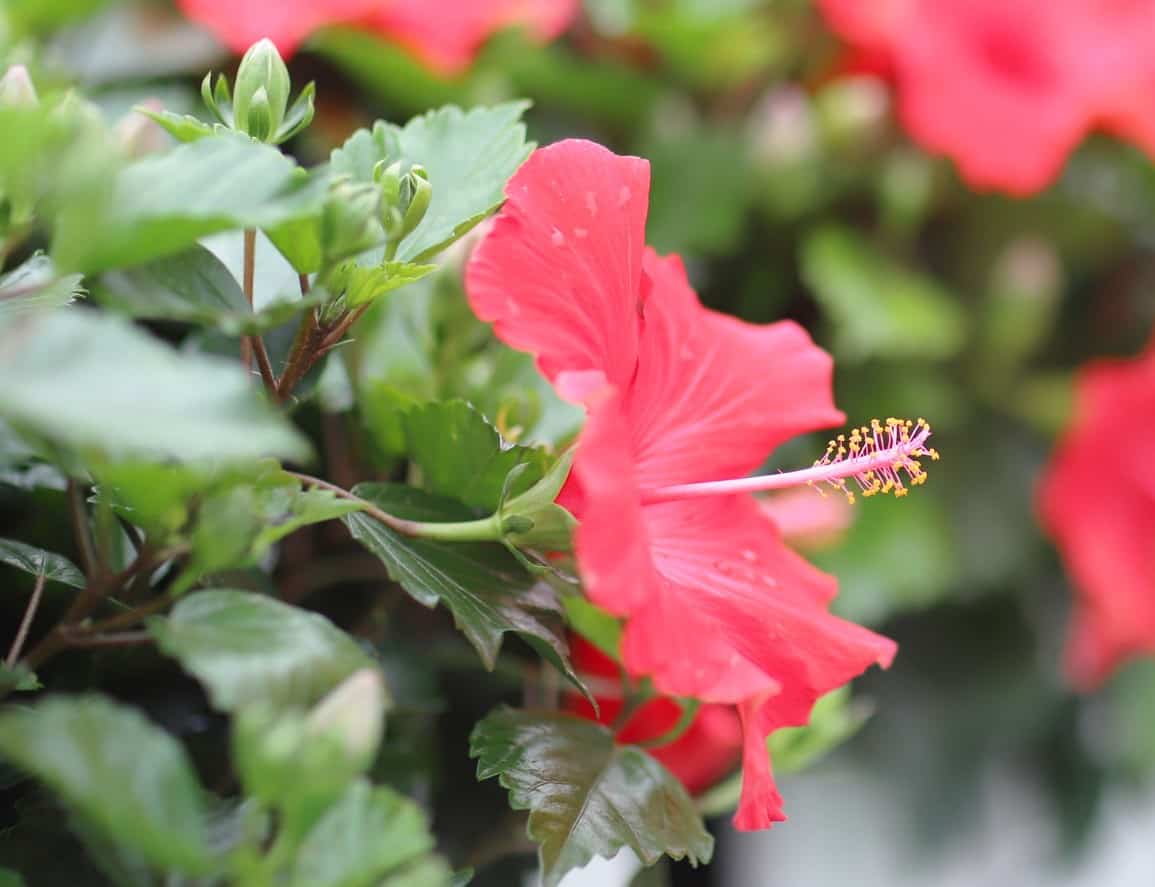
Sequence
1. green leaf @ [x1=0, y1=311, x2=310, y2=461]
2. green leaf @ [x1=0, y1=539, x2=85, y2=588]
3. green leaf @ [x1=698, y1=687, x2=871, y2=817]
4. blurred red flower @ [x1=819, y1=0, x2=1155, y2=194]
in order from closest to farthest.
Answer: green leaf @ [x1=0, y1=311, x2=310, y2=461] → green leaf @ [x1=0, y1=539, x2=85, y2=588] → green leaf @ [x1=698, y1=687, x2=871, y2=817] → blurred red flower @ [x1=819, y1=0, x2=1155, y2=194]

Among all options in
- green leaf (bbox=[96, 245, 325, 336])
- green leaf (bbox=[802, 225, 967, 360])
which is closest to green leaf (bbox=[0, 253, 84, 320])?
green leaf (bbox=[96, 245, 325, 336])

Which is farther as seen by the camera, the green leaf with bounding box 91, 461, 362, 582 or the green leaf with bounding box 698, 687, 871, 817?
the green leaf with bounding box 698, 687, 871, 817

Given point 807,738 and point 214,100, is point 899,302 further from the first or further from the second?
point 214,100

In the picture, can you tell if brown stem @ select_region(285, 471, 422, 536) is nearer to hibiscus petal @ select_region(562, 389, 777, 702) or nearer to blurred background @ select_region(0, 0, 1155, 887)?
hibiscus petal @ select_region(562, 389, 777, 702)

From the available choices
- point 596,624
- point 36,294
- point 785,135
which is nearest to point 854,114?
point 785,135

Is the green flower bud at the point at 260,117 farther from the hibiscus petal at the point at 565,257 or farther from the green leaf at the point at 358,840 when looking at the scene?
the green leaf at the point at 358,840

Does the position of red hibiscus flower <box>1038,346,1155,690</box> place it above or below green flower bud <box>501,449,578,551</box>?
below

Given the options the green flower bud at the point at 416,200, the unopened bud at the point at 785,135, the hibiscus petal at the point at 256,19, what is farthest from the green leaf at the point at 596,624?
the unopened bud at the point at 785,135
